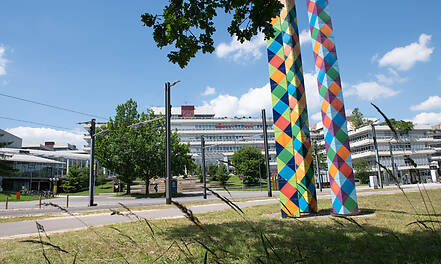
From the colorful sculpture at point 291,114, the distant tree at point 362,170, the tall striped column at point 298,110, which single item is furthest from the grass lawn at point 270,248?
the distant tree at point 362,170

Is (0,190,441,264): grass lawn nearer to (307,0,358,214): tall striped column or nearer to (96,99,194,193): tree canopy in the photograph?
(307,0,358,214): tall striped column

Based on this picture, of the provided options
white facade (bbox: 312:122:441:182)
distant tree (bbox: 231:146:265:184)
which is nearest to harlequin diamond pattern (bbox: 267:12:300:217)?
distant tree (bbox: 231:146:265:184)

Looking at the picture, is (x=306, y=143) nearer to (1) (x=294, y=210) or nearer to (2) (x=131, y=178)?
(1) (x=294, y=210)

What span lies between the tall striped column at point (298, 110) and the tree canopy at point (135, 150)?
2582 cm

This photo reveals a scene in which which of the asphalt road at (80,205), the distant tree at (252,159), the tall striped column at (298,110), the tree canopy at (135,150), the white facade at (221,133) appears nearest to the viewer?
the tall striped column at (298,110)

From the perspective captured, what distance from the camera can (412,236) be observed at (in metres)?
4.26

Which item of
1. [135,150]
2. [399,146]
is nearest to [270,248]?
[135,150]

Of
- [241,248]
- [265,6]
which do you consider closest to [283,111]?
[265,6]

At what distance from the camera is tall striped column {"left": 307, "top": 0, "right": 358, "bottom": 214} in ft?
25.4

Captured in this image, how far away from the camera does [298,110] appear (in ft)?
27.2

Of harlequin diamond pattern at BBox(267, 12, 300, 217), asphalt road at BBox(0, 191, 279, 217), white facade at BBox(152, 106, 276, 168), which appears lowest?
asphalt road at BBox(0, 191, 279, 217)

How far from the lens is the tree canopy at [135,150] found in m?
32.2

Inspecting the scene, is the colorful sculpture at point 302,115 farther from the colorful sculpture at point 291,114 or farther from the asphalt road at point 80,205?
the asphalt road at point 80,205

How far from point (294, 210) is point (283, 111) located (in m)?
2.70
